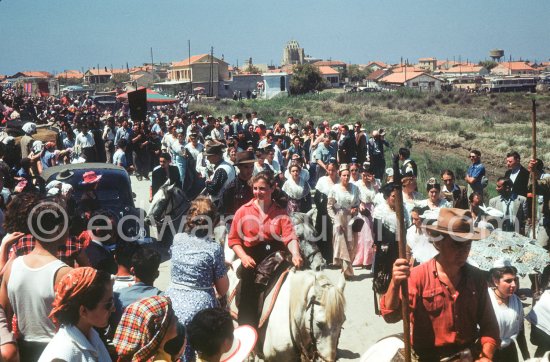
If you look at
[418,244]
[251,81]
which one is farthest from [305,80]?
[418,244]

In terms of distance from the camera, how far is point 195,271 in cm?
489

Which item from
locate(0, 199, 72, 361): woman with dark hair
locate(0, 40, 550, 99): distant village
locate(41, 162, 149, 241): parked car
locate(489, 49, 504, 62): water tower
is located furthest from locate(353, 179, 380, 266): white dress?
locate(489, 49, 504, 62): water tower

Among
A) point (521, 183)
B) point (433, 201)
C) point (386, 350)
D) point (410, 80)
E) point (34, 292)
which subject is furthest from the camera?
point (410, 80)

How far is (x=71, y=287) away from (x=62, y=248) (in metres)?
2.02

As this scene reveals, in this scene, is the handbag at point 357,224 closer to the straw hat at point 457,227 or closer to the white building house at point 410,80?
the straw hat at point 457,227

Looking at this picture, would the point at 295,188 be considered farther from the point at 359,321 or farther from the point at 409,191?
the point at 359,321

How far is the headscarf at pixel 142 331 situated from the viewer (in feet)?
12.1

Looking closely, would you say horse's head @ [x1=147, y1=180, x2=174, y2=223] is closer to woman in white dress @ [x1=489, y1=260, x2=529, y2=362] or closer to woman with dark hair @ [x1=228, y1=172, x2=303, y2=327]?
woman with dark hair @ [x1=228, y1=172, x2=303, y2=327]

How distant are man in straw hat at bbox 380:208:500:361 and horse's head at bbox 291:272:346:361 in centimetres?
103

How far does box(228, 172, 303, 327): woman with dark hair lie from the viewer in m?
5.90

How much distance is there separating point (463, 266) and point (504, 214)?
595 cm

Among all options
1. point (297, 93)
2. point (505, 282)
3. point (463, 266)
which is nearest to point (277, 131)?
point (505, 282)

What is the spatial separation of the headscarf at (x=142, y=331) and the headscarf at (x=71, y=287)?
52 cm

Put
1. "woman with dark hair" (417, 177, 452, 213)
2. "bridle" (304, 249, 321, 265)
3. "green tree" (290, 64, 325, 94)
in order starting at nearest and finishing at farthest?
"bridle" (304, 249, 321, 265) → "woman with dark hair" (417, 177, 452, 213) → "green tree" (290, 64, 325, 94)
